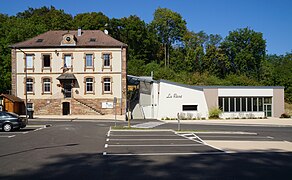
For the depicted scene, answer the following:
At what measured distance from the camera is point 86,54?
169ft

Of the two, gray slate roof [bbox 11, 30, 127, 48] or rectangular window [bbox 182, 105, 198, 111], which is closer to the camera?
rectangular window [bbox 182, 105, 198, 111]

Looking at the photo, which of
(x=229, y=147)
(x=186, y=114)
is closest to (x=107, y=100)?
(x=186, y=114)

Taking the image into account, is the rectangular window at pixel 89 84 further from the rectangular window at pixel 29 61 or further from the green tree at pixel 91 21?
the green tree at pixel 91 21

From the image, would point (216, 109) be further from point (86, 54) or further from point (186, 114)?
point (86, 54)

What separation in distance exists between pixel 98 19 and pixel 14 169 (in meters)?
65.4

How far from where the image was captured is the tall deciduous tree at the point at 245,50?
85.1 meters

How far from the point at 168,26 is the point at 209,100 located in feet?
Result: 129

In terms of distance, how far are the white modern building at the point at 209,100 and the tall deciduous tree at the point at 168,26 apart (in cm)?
3427

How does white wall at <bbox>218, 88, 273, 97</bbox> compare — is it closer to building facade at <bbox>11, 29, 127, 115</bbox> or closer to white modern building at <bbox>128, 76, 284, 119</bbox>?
white modern building at <bbox>128, 76, 284, 119</bbox>

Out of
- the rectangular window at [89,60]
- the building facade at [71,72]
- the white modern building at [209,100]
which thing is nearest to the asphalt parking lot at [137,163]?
the white modern building at [209,100]

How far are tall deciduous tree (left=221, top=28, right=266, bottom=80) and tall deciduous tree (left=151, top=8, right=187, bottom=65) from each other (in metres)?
11.3

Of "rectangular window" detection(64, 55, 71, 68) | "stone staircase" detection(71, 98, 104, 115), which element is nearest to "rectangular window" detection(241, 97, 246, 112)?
"stone staircase" detection(71, 98, 104, 115)

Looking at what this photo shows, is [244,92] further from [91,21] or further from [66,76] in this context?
[91,21]

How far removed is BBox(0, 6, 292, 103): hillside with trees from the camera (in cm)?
7262
